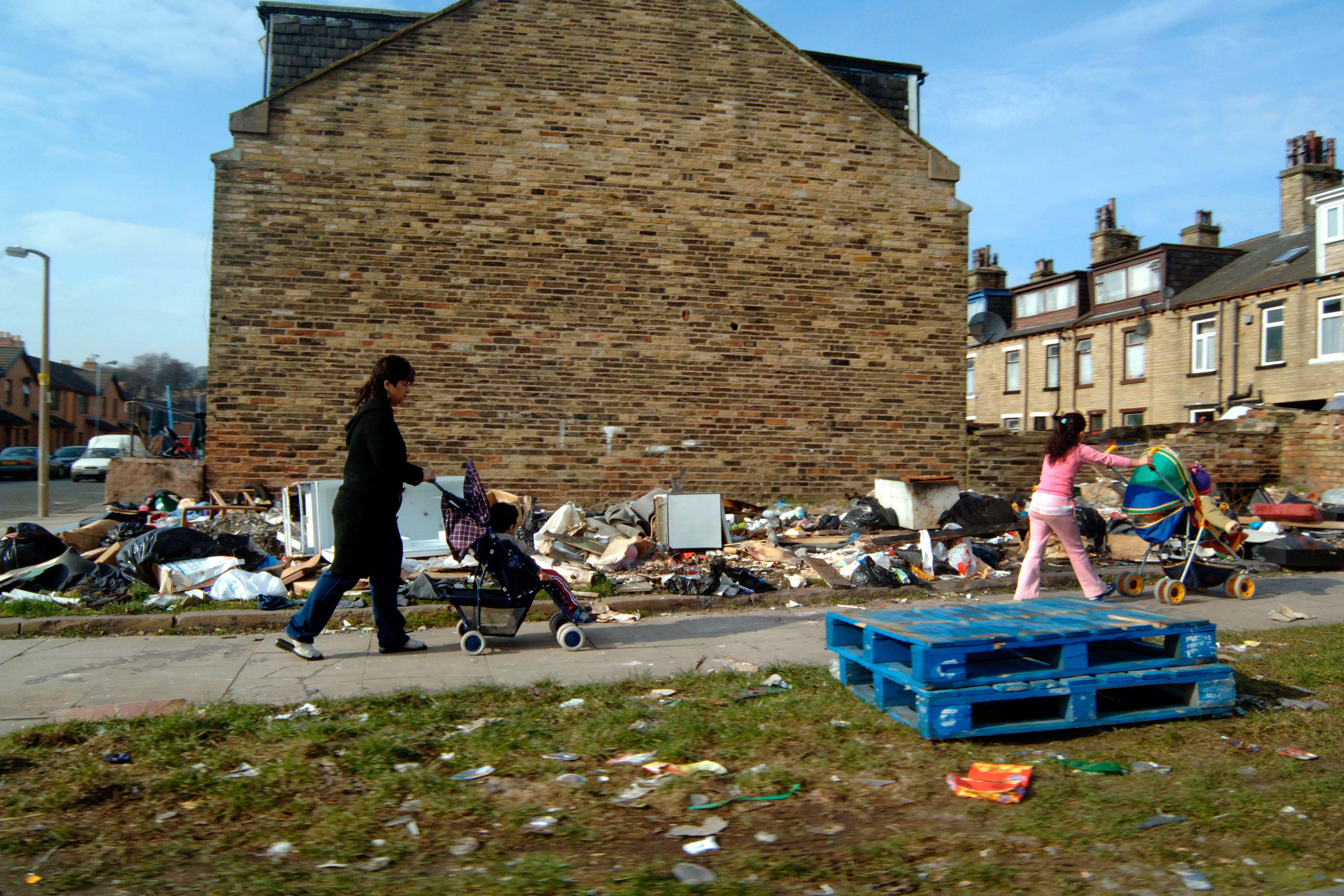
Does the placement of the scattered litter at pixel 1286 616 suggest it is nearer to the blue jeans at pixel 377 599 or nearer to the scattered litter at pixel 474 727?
the scattered litter at pixel 474 727

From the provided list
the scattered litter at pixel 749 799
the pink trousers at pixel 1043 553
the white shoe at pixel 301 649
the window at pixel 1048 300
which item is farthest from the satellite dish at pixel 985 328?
the window at pixel 1048 300

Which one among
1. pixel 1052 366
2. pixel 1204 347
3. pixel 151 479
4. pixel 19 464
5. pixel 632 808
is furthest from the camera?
pixel 19 464

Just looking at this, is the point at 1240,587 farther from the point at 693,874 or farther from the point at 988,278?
the point at 988,278

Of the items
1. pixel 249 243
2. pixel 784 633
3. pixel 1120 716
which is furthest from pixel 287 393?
pixel 1120 716

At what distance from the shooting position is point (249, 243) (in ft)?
40.9

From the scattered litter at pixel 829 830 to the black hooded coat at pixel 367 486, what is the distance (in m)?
3.72

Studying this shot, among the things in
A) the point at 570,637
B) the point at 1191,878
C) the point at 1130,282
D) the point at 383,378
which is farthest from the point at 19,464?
the point at 1191,878

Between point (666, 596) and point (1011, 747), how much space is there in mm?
4303

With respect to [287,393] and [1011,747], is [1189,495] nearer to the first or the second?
[1011,747]

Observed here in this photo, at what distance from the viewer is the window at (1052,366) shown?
3166 cm

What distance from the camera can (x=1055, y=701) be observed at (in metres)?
4.88

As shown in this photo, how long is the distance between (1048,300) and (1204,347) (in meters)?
7.27

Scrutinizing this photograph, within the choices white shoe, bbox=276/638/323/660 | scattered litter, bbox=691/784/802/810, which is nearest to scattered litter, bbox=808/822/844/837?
scattered litter, bbox=691/784/802/810

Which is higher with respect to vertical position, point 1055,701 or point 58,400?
point 58,400
